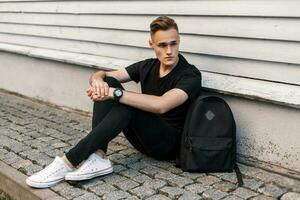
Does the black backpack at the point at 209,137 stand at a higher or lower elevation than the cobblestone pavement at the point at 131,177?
higher

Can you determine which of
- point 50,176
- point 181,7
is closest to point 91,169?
point 50,176

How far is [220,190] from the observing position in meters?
3.31

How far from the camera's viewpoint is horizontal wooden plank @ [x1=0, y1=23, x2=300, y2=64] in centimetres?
353

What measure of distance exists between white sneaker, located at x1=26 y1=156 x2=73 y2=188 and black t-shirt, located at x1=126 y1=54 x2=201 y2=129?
0.87m

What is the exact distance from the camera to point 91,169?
3.45 metres

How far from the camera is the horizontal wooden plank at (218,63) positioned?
11.7 ft

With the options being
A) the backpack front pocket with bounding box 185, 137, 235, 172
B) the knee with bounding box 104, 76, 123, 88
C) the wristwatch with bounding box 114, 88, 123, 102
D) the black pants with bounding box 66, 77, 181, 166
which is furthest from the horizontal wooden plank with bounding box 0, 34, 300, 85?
the wristwatch with bounding box 114, 88, 123, 102

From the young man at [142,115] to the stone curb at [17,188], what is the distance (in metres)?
0.07

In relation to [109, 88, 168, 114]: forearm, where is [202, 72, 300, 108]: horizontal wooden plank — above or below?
above

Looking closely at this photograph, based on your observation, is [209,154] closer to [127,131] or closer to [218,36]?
[127,131]

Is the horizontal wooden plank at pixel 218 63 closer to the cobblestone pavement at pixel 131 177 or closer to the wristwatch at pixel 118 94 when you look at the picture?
the cobblestone pavement at pixel 131 177

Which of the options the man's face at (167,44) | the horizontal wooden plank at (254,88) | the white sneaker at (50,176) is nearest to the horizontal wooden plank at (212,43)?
the horizontal wooden plank at (254,88)

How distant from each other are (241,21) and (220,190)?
1.35 meters

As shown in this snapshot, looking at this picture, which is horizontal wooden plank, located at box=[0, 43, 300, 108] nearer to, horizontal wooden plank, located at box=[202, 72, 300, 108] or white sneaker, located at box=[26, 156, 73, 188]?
horizontal wooden plank, located at box=[202, 72, 300, 108]
